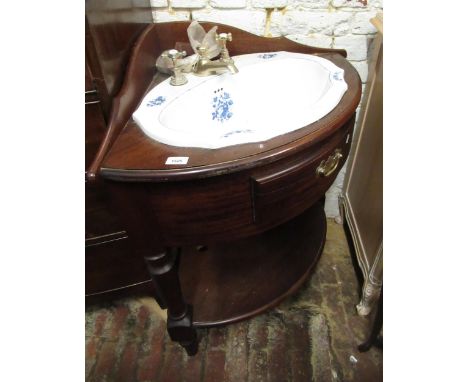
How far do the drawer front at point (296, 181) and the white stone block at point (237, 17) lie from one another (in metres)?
0.44

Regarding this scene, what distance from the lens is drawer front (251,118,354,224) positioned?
1.79ft

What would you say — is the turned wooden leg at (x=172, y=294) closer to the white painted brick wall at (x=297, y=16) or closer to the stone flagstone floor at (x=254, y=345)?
the stone flagstone floor at (x=254, y=345)

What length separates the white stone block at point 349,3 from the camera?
0.84 meters

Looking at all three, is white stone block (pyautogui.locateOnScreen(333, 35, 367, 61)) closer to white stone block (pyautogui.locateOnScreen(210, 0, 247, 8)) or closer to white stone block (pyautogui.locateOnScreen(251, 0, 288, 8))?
white stone block (pyautogui.locateOnScreen(251, 0, 288, 8))

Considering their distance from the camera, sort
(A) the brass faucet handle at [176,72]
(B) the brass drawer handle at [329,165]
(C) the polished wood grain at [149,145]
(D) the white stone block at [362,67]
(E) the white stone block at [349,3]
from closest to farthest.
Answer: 1. (C) the polished wood grain at [149,145]
2. (B) the brass drawer handle at [329,165]
3. (A) the brass faucet handle at [176,72]
4. (E) the white stone block at [349,3]
5. (D) the white stone block at [362,67]

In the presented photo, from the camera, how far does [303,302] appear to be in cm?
104

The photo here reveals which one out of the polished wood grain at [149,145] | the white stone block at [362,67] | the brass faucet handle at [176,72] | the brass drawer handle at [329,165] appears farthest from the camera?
the white stone block at [362,67]

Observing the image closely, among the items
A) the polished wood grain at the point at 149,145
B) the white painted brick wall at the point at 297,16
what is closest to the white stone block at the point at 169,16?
the white painted brick wall at the point at 297,16

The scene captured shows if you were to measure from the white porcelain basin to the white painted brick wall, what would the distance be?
96 millimetres

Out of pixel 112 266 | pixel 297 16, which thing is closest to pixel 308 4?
pixel 297 16

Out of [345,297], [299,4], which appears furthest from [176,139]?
[345,297]

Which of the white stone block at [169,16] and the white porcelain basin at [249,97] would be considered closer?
the white porcelain basin at [249,97]

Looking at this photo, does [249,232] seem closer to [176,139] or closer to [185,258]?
[176,139]

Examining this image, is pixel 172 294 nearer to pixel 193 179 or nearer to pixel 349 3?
pixel 193 179
